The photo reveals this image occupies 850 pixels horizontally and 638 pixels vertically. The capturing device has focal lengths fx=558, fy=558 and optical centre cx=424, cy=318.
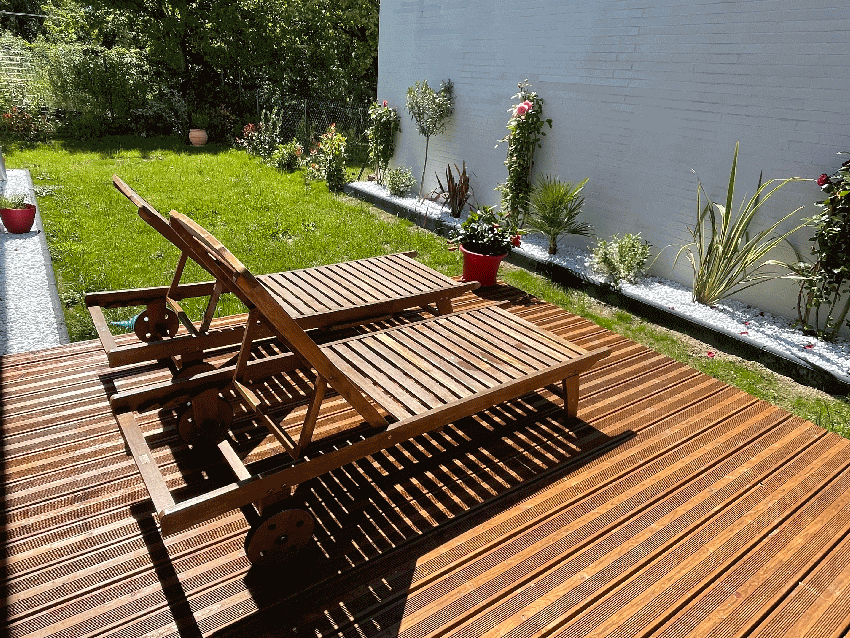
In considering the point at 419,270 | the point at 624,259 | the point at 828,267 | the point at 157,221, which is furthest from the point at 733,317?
the point at 157,221

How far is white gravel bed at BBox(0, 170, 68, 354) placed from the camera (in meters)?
3.87

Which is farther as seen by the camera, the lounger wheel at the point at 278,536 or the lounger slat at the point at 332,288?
the lounger slat at the point at 332,288

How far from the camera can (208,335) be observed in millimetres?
3115

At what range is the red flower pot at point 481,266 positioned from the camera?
5.21 meters

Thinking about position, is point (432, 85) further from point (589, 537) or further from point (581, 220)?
point (589, 537)

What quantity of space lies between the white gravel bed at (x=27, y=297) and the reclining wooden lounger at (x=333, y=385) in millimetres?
1832

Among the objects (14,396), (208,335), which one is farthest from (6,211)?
(208,335)

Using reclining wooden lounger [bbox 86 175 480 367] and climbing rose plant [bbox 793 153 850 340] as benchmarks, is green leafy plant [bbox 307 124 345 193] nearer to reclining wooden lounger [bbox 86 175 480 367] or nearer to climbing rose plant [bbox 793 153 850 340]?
reclining wooden lounger [bbox 86 175 480 367]

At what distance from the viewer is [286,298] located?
12.5 feet

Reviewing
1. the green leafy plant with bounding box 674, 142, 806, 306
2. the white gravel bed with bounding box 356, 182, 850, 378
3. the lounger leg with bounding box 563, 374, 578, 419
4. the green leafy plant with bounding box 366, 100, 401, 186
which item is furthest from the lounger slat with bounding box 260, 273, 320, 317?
the green leafy plant with bounding box 366, 100, 401, 186

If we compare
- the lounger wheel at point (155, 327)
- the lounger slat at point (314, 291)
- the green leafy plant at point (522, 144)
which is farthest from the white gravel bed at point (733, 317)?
the lounger wheel at point (155, 327)

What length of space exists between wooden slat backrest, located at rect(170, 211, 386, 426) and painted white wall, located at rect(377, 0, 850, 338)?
4168mm

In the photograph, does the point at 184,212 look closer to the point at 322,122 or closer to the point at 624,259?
the point at 624,259

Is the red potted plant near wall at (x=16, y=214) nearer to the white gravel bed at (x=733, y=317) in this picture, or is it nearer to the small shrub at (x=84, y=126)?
the white gravel bed at (x=733, y=317)
